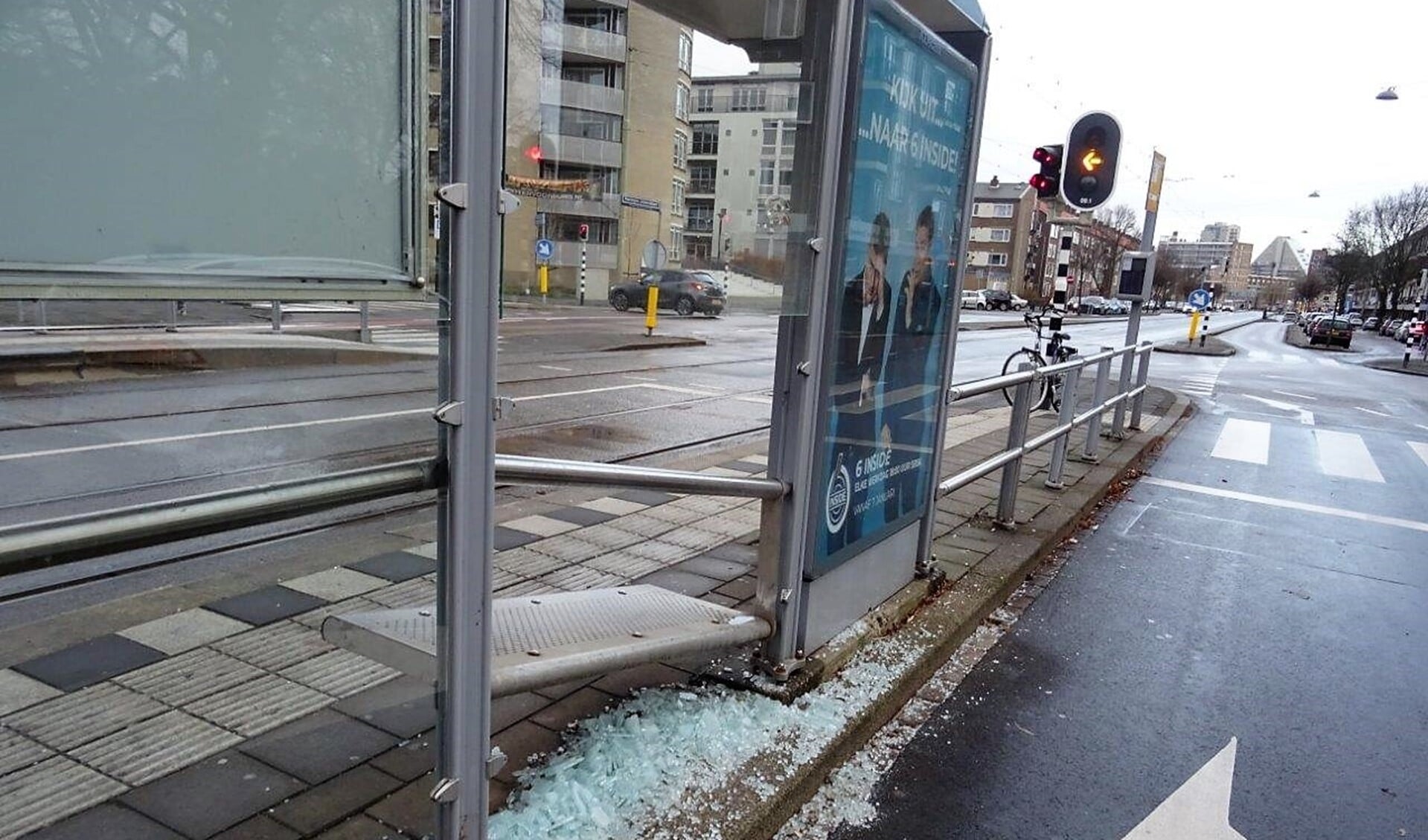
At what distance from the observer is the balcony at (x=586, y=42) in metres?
1.99

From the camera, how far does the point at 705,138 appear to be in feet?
9.48

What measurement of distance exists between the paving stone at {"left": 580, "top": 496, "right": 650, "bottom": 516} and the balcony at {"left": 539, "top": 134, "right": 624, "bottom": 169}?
3239 mm

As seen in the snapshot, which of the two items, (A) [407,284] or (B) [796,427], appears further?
(B) [796,427]

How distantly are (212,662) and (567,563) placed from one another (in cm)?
164

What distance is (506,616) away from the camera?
2.68 m

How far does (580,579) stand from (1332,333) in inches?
1820

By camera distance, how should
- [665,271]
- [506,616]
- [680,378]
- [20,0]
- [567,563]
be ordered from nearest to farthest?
[20,0], [506,616], [665,271], [567,563], [680,378]

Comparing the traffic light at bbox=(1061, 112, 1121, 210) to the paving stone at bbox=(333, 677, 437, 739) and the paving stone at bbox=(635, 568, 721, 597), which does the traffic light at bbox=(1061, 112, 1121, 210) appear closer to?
the paving stone at bbox=(635, 568, 721, 597)

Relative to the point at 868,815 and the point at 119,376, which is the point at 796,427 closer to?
the point at 868,815

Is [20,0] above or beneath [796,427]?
above

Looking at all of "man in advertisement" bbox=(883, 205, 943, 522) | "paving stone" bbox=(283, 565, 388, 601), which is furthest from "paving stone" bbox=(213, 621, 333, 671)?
"man in advertisement" bbox=(883, 205, 943, 522)

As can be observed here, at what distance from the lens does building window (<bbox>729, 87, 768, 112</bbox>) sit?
9.46ft

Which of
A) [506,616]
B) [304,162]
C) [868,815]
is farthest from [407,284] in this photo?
[868,815]

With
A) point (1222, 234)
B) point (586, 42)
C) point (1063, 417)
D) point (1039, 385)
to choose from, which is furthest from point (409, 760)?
point (1222, 234)
